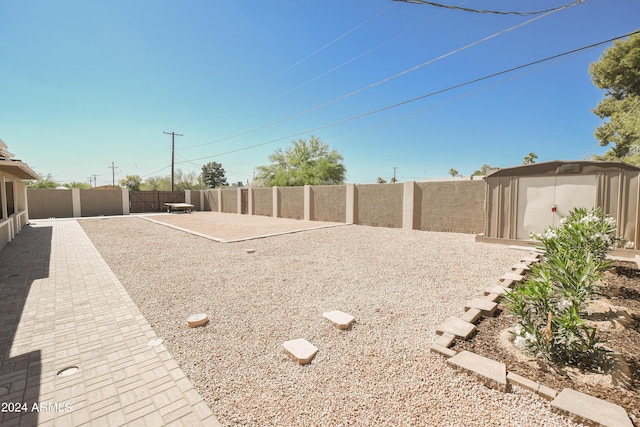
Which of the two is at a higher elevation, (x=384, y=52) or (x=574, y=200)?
(x=384, y=52)

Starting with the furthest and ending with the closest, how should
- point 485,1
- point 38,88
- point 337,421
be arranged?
1. point 38,88
2. point 485,1
3. point 337,421

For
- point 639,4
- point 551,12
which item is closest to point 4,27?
point 551,12

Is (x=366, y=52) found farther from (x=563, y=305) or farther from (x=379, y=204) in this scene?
(x=563, y=305)

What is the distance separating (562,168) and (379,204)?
21.1ft

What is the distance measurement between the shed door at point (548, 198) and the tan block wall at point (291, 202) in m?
11.0

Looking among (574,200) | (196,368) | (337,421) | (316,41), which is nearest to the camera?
(337,421)

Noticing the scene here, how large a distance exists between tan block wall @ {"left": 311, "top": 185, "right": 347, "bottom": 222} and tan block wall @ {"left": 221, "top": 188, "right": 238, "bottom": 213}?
9.21 metres

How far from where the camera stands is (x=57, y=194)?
59.0 feet

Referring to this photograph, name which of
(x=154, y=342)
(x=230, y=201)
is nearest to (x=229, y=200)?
(x=230, y=201)

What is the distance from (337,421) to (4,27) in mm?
10232

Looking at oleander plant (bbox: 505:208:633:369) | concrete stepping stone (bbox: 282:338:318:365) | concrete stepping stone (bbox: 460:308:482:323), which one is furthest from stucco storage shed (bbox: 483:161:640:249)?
concrete stepping stone (bbox: 282:338:318:365)

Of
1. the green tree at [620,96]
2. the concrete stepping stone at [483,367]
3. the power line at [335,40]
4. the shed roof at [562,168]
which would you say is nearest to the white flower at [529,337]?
the concrete stepping stone at [483,367]

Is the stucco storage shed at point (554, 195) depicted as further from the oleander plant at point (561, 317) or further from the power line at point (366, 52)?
the oleander plant at point (561, 317)

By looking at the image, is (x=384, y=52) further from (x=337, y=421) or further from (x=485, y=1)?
(x=337, y=421)
